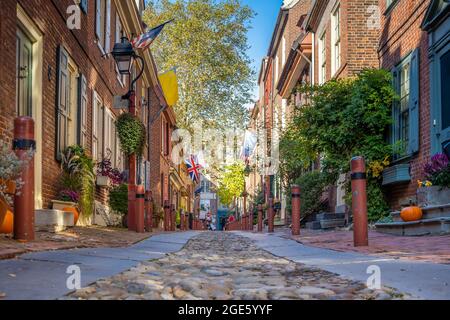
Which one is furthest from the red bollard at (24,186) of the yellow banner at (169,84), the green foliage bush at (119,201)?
the yellow banner at (169,84)

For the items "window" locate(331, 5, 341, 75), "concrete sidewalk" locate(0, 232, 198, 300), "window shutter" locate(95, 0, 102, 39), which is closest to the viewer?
"concrete sidewalk" locate(0, 232, 198, 300)

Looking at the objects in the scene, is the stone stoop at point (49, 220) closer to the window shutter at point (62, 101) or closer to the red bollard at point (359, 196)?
the window shutter at point (62, 101)

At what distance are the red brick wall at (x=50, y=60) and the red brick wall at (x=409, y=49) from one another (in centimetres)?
600

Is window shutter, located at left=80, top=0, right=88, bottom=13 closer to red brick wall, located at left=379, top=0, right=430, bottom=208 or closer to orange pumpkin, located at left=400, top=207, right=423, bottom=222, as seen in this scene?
A: red brick wall, located at left=379, top=0, right=430, bottom=208

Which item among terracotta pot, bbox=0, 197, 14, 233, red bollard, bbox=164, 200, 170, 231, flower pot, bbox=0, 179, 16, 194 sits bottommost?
red bollard, bbox=164, 200, 170, 231

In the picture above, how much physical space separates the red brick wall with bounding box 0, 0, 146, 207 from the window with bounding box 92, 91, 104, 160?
9.5 inches

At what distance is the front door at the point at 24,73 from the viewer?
8.57 m

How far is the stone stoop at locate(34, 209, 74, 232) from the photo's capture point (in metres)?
8.09

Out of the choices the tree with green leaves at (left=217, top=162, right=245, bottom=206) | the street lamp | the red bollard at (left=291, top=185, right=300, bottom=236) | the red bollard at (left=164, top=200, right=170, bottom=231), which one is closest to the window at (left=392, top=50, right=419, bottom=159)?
the red bollard at (left=291, top=185, right=300, bottom=236)

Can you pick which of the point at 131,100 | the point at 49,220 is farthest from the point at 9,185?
the point at 131,100

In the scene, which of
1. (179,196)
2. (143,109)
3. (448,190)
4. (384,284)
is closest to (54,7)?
(448,190)

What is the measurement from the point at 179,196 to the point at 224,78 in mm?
12796

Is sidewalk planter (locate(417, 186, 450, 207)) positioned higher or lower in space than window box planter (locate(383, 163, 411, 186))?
lower
